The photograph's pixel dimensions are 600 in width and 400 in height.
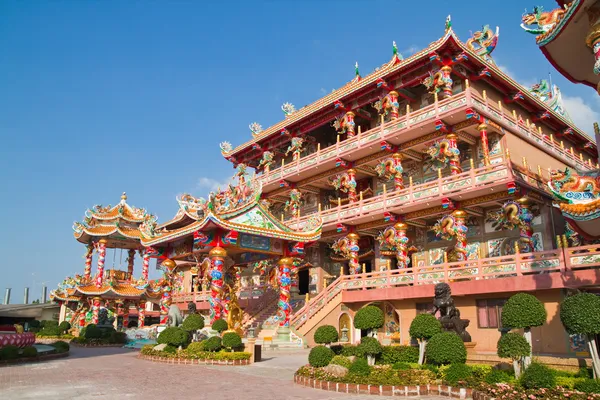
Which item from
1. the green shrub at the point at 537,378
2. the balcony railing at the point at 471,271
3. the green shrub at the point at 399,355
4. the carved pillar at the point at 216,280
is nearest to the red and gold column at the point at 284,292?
the balcony railing at the point at 471,271

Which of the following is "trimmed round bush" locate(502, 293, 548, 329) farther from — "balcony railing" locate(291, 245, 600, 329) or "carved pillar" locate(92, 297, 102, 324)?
"carved pillar" locate(92, 297, 102, 324)

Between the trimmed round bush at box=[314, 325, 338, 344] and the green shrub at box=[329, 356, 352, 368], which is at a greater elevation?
the trimmed round bush at box=[314, 325, 338, 344]

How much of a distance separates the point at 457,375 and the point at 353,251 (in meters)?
15.6

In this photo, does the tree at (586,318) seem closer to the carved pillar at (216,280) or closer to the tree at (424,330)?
the tree at (424,330)

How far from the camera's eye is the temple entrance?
30322 mm

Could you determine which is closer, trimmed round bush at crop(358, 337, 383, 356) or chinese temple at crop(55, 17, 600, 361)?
trimmed round bush at crop(358, 337, 383, 356)

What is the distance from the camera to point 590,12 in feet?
31.3

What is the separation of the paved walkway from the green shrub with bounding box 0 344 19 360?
892 millimetres

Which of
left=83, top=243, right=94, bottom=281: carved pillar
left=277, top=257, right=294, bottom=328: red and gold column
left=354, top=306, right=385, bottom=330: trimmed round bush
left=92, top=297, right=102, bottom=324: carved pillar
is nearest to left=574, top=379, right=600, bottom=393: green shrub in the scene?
left=354, top=306, right=385, bottom=330: trimmed round bush

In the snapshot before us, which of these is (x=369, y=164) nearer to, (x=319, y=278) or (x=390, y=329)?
(x=319, y=278)

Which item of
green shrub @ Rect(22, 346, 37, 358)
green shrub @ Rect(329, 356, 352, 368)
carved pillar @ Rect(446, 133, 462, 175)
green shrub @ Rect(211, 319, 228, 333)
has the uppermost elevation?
carved pillar @ Rect(446, 133, 462, 175)

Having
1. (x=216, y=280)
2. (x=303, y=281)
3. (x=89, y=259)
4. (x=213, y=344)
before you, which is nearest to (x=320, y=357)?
(x=213, y=344)

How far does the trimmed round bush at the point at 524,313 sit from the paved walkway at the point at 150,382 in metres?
2.27

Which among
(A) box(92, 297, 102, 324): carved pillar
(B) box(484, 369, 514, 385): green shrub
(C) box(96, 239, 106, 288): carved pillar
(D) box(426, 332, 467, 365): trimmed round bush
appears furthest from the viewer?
(C) box(96, 239, 106, 288): carved pillar
